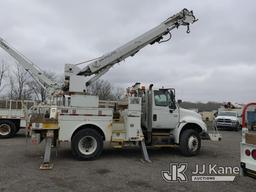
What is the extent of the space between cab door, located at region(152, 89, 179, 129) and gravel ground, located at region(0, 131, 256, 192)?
1167mm

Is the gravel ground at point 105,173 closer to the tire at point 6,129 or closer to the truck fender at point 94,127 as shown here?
the truck fender at point 94,127

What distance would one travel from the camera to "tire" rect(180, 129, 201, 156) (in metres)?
10.6

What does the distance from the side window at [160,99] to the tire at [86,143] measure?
2565 millimetres

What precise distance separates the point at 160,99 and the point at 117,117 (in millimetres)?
1757

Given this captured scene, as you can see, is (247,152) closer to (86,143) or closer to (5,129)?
(86,143)

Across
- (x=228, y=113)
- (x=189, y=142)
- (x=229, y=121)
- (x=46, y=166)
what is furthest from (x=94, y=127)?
(x=228, y=113)

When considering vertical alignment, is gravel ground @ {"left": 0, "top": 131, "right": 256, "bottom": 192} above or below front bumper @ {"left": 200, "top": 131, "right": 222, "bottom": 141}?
below

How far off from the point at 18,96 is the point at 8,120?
38.9 meters

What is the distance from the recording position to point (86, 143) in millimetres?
9734

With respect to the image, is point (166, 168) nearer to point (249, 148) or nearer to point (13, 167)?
Result: point (249, 148)

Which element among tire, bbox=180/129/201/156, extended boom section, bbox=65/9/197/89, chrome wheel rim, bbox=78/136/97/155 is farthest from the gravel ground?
extended boom section, bbox=65/9/197/89

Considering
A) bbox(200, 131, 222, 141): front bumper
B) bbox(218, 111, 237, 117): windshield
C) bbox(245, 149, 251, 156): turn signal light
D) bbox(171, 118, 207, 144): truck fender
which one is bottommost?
bbox(200, 131, 222, 141): front bumper

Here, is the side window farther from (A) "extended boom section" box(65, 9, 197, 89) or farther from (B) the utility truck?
(A) "extended boom section" box(65, 9, 197, 89)

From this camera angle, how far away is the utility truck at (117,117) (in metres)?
9.47
